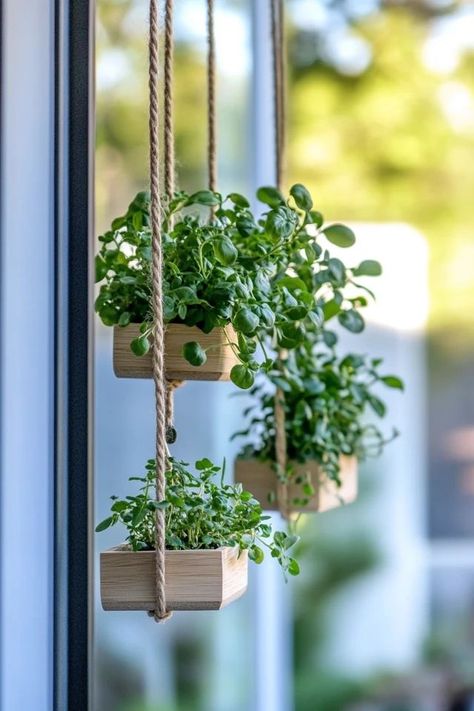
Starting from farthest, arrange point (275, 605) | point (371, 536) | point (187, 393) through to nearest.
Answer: point (371, 536) → point (275, 605) → point (187, 393)

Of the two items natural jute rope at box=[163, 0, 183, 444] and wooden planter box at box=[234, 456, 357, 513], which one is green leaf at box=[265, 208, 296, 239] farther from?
wooden planter box at box=[234, 456, 357, 513]

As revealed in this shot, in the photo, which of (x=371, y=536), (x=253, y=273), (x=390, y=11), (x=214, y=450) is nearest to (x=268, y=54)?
(x=390, y=11)

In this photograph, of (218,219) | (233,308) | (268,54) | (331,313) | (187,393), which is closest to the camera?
(233,308)

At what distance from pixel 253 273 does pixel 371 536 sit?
2.18 metres

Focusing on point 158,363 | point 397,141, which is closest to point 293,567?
point 158,363

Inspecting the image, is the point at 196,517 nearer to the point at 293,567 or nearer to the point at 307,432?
the point at 293,567

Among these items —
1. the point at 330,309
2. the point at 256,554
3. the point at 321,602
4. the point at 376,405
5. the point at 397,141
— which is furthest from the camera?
the point at 397,141

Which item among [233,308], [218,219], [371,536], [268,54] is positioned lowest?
[371,536]

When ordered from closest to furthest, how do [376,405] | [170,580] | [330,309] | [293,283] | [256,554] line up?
[170,580] < [256,554] < [293,283] < [330,309] < [376,405]

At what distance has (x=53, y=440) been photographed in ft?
3.58

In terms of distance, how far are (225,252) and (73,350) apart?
22 cm

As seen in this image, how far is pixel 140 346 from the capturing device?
941 millimetres

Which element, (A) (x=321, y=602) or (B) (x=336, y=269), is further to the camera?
(A) (x=321, y=602)

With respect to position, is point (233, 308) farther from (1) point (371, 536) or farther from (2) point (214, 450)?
(1) point (371, 536)
